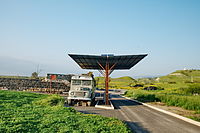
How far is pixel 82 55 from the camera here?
19.0 meters

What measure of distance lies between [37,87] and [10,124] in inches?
1380

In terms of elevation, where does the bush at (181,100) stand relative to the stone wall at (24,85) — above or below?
below

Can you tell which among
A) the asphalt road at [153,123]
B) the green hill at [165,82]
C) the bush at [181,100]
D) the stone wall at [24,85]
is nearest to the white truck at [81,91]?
the asphalt road at [153,123]

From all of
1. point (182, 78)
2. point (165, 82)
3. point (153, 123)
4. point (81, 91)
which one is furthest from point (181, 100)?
point (182, 78)

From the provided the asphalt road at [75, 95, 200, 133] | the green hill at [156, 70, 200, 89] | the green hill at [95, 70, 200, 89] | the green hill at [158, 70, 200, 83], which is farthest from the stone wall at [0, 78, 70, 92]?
the green hill at [158, 70, 200, 83]

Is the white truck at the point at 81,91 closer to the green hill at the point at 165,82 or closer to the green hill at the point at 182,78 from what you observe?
the green hill at the point at 165,82

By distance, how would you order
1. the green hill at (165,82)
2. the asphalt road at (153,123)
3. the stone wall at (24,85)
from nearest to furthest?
1. the asphalt road at (153,123)
2. the stone wall at (24,85)
3. the green hill at (165,82)

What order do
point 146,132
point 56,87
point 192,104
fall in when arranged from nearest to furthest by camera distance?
point 146,132
point 192,104
point 56,87

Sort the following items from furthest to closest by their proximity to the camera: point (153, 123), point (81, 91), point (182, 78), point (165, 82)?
point (182, 78)
point (165, 82)
point (81, 91)
point (153, 123)

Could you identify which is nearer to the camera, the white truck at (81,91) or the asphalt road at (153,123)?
the asphalt road at (153,123)

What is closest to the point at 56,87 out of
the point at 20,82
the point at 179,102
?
the point at 20,82

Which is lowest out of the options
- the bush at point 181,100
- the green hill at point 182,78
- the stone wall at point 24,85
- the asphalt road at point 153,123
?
the asphalt road at point 153,123

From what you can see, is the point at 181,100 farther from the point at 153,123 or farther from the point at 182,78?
the point at 182,78

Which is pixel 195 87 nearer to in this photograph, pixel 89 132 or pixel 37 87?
pixel 89 132
